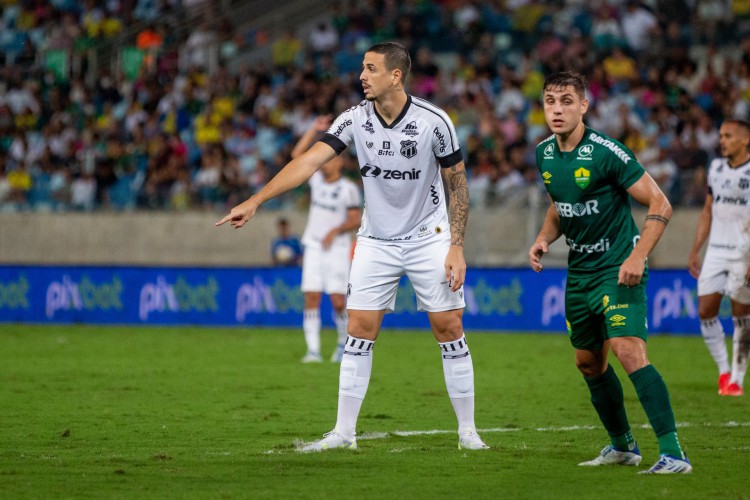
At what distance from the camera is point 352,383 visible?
25.1 feet

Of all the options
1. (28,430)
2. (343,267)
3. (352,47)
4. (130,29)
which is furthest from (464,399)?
(130,29)

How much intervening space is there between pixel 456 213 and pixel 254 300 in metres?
13.6

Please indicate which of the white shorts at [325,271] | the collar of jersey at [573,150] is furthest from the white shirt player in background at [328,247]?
the collar of jersey at [573,150]

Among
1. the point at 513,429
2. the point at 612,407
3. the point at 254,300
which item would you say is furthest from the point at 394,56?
the point at 254,300

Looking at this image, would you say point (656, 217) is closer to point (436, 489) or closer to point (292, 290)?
point (436, 489)

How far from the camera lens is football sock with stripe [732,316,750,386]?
11133 millimetres

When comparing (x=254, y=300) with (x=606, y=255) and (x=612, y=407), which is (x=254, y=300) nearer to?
(x=612, y=407)

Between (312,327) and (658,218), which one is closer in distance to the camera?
(658,218)

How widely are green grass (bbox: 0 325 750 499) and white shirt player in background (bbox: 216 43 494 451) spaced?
1.58 feet

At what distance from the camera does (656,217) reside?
662cm

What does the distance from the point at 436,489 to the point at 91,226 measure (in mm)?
19287

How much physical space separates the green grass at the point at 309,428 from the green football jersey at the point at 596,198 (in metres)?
1.27

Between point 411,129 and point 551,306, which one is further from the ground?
point 411,129

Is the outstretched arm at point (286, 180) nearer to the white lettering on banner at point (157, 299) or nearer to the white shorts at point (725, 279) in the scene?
the white shorts at point (725, 279)
